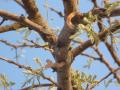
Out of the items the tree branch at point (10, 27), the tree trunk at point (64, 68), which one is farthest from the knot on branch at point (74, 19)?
the tree branch at point (10, 27)

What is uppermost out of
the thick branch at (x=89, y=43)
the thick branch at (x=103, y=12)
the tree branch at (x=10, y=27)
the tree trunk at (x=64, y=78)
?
the tree branch at (x=10, y=27)

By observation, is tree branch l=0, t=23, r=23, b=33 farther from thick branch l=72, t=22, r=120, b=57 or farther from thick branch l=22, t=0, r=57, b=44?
thick branch l=72, t=22, r=120, b=57

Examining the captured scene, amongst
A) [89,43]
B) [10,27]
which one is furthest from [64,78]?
[10,27]

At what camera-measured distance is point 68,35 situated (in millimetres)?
1395

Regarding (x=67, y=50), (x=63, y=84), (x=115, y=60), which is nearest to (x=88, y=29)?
(x=67, y=50)

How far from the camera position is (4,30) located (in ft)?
5.39

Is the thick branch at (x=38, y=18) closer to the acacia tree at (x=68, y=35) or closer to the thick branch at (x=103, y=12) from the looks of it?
the acacia tree at (x=68, y=35)

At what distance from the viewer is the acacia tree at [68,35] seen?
1196 millimetres

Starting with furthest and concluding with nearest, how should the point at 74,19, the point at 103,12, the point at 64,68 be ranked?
the point at 64,68 < the point at 74,19 < the point at 103,12

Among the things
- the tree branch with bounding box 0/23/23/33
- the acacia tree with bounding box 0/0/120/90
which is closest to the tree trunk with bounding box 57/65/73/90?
the acacia tree with bounding box 0/0/120/90

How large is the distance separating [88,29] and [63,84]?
0.53 meters

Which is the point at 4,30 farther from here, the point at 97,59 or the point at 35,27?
the point at 97,59

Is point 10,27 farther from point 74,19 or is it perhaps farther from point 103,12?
point 103,12

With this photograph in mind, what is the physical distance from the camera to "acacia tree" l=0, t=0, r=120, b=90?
1196 mm
